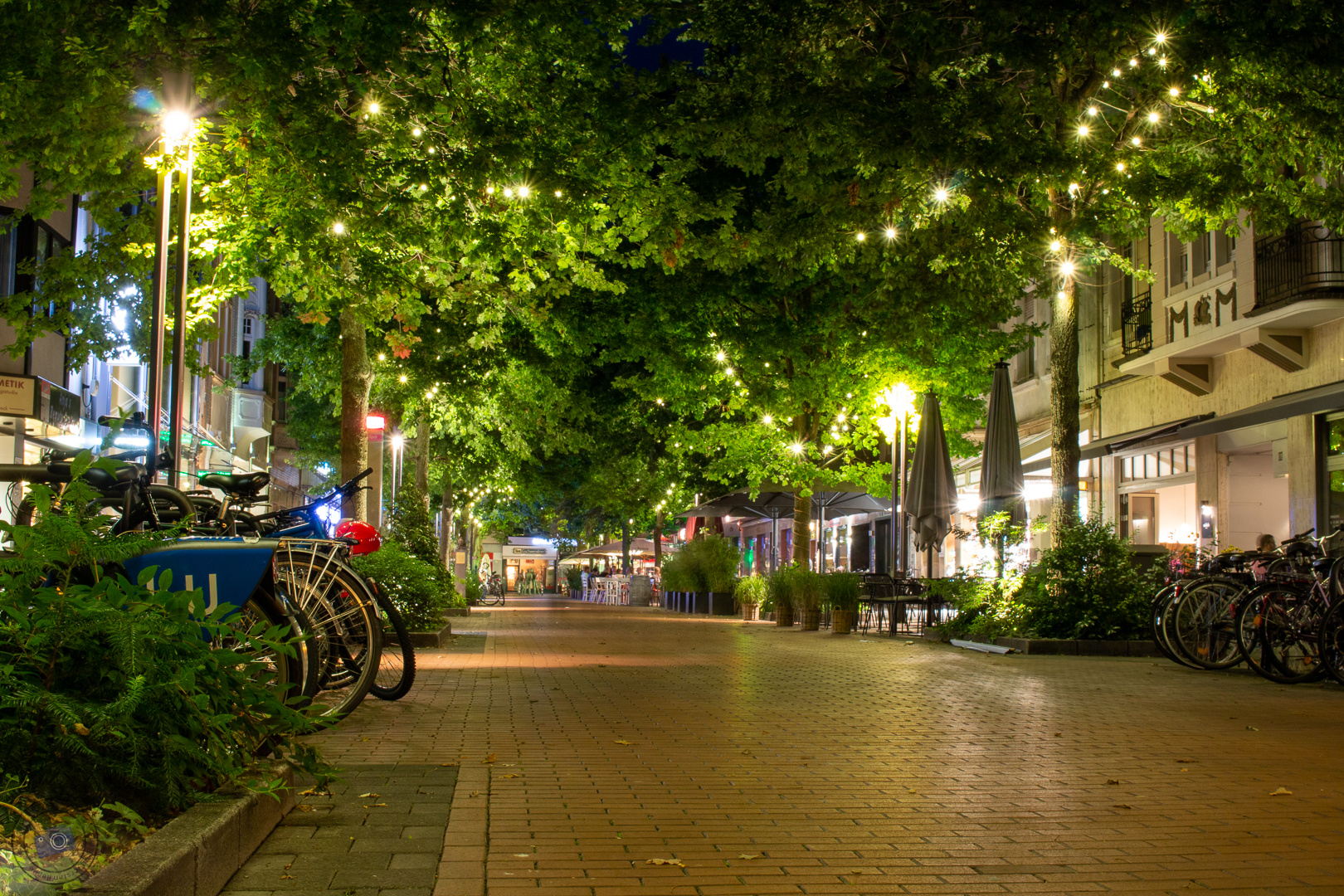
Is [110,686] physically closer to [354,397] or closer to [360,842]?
[360,842]

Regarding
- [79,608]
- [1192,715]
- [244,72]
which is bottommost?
[1192,715]

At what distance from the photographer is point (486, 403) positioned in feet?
86.8

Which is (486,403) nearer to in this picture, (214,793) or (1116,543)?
(1116,543)

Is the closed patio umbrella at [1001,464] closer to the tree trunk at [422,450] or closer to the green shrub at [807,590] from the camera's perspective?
the green shrub at [807,590]

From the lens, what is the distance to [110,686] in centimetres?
388

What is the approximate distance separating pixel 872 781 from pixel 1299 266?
16875 millimetres

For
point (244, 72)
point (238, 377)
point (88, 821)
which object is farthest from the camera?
point (238, 377)

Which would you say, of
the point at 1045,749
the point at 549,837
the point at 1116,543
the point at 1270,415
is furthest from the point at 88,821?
the point at 1270,415

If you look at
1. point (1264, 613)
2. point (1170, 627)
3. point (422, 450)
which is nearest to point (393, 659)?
point (1264, 613)

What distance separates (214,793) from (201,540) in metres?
1.64

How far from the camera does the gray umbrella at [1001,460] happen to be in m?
17.8

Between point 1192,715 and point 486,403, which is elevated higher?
point 486,403

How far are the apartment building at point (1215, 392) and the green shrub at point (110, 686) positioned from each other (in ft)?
46.7

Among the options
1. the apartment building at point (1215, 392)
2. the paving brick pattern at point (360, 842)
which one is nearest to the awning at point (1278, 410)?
the apartment building at point (1215, 392)
